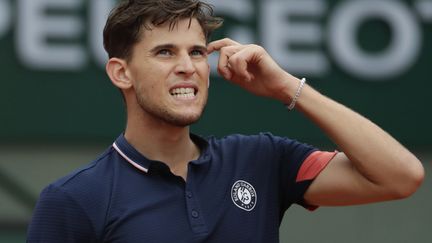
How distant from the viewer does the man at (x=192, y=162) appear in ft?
10.7

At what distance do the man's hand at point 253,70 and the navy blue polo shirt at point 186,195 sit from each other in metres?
0.18

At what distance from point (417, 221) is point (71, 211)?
385 centimetres

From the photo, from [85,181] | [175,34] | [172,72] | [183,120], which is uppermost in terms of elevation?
[175,34]

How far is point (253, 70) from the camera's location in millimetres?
3525

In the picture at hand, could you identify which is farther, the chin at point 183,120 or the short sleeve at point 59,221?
the chin at point 183,120

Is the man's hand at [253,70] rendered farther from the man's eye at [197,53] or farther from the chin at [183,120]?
the chin at [183,120]

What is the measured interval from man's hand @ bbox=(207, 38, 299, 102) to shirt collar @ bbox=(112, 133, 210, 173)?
0.81ft

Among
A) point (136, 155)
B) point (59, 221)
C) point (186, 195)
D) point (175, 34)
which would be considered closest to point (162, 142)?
point (136, 155)

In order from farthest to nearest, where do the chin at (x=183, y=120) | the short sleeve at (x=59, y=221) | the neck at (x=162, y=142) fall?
the neck at (x=162, y=142)
the chin at (x=183, y=120)
the short sleeve at (x=59, y=221)

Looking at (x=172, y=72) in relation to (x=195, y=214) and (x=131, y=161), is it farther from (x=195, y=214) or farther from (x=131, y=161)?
(x=195, y=214)

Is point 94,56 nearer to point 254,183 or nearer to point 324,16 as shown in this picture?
point 324,16

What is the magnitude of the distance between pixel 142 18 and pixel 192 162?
48 centimetres

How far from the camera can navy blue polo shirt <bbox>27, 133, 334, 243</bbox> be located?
3.25 m

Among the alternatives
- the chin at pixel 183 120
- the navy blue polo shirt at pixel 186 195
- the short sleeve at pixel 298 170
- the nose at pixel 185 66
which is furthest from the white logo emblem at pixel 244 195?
the nose at pixel 185 66
